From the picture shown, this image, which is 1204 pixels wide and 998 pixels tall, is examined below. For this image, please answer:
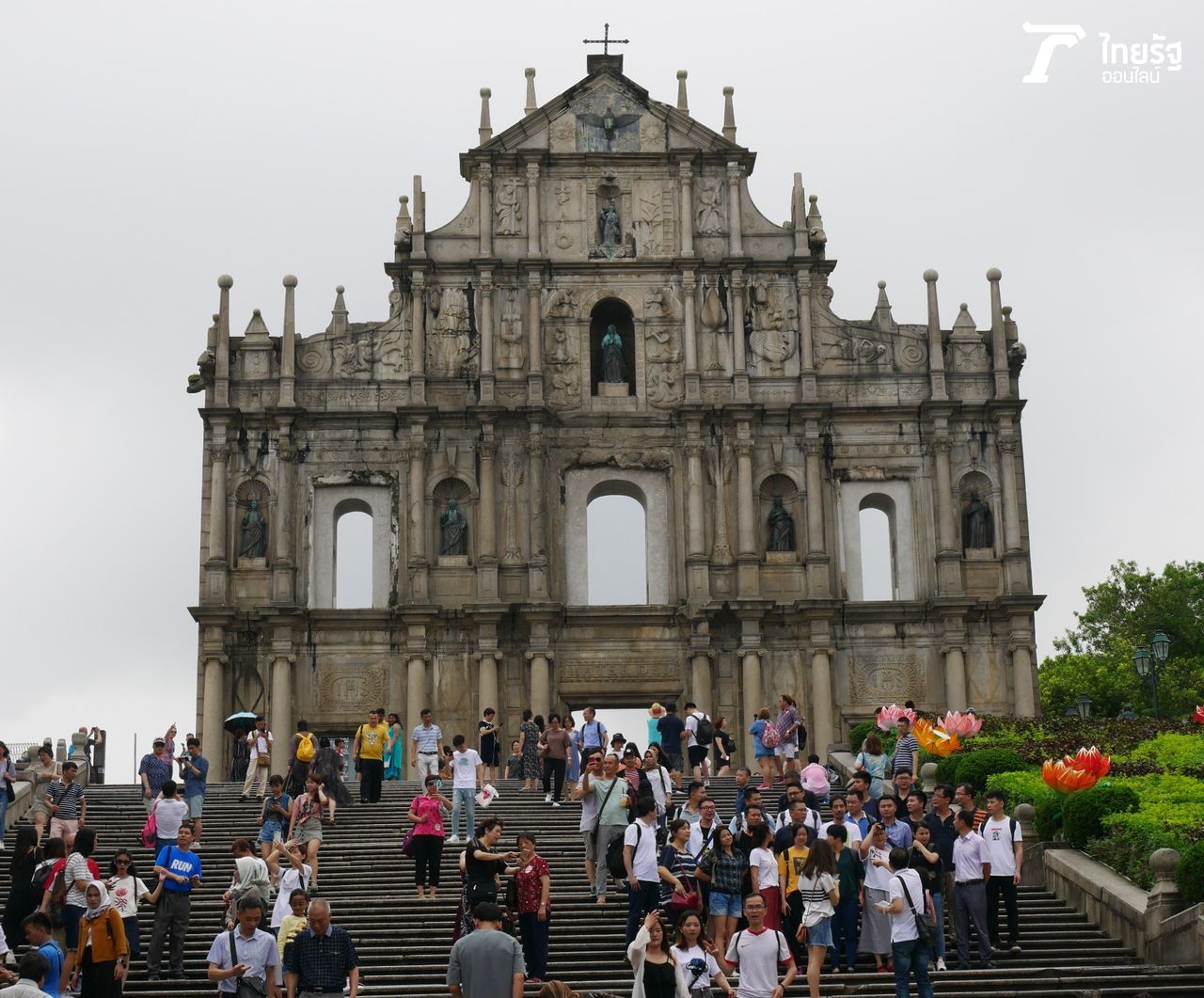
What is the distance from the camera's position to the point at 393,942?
22.6 metres

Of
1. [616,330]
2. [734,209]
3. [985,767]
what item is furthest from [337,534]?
[985,767]

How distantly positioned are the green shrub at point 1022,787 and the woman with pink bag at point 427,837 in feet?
24.0

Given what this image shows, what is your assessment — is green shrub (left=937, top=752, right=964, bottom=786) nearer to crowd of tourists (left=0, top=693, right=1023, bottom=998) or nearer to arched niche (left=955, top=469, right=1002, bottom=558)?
crowd of tourists (left=0, top=693, right=1023, bottom=998)

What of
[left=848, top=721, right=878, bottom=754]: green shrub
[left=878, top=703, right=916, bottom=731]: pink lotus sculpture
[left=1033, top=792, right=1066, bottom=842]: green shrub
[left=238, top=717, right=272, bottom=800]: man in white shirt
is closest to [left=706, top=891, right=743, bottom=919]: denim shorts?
[left=1033, top=792, right=1066, bottom=842]: green shrub

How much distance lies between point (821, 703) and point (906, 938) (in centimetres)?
2218

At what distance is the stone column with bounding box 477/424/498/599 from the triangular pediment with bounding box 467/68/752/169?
6.75m

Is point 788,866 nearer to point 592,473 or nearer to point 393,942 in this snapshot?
point 393,942

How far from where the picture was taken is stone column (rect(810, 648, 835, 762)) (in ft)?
135

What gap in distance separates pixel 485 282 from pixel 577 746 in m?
13.8

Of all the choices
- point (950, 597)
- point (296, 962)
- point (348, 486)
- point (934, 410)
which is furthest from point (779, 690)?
point (296, 962)

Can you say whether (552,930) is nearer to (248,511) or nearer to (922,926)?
(922,926)

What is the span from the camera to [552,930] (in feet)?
74.4

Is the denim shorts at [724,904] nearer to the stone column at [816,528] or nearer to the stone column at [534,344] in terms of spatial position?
the stone column at [816,528]

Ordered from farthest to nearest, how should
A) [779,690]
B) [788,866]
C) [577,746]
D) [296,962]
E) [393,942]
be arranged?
1. [779,690]
2. [577,746]
3. [393,942]
4. [788,866]
5. [296,962]
